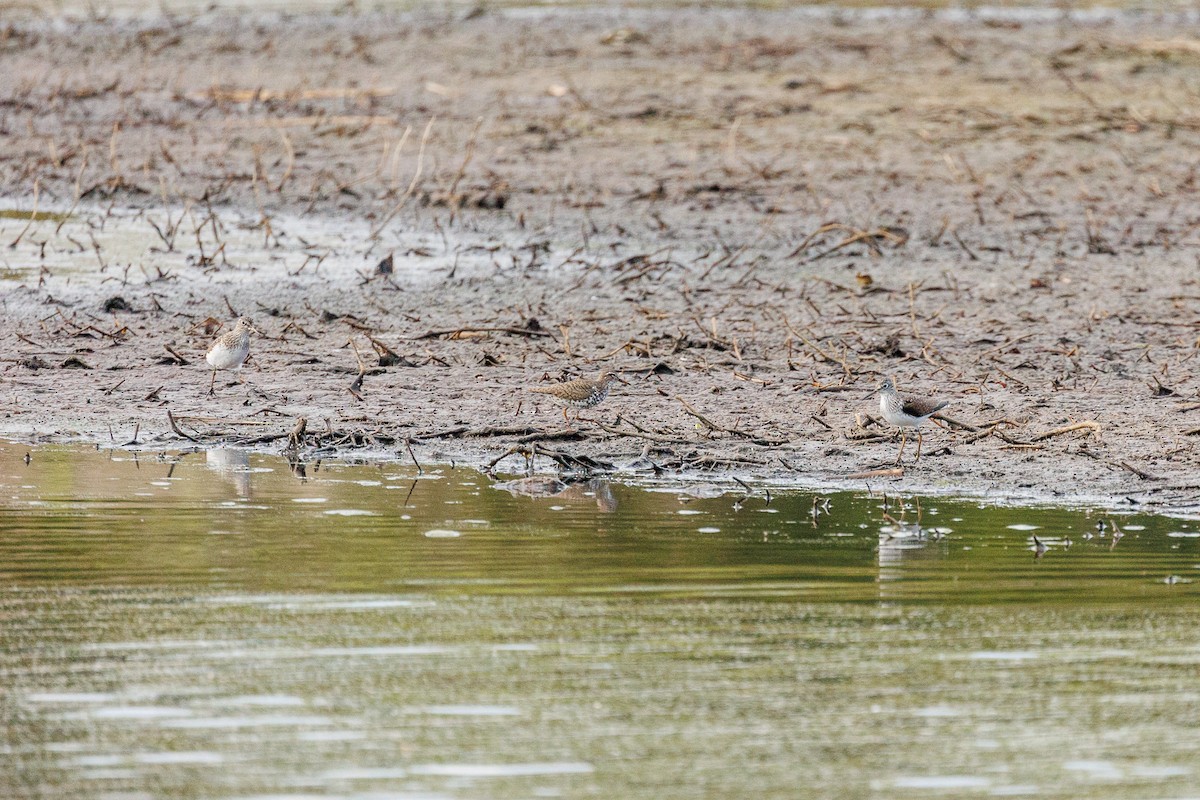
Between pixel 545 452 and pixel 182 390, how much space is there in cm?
267

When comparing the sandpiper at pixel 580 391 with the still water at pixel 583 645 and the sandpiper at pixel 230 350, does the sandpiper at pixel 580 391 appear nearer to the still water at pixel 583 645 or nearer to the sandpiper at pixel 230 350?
the still water at pixel 583 645

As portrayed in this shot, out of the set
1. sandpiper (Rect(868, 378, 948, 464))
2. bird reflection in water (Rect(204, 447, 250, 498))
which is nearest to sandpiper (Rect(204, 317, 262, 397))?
bird reflection in water (Rect(204, 447, 250, 498))

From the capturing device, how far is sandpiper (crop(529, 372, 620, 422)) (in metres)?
9.51

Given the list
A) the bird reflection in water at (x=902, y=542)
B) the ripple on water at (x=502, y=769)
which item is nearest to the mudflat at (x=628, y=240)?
the bird reflection in water at (x=902, y=542)

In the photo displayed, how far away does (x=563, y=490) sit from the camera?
27.7 ft

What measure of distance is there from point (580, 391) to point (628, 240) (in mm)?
4811

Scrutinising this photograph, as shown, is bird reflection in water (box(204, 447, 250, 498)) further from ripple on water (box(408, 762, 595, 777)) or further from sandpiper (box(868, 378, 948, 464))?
ripple on water (box(408, 762, 595, 777))

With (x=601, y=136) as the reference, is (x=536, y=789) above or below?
above

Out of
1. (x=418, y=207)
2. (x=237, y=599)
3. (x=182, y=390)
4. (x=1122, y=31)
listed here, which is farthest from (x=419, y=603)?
(x=1122, y=31)

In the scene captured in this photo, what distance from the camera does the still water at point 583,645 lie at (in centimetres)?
471

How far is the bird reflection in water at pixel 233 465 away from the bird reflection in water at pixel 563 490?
108 cm

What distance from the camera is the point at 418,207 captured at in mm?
15250

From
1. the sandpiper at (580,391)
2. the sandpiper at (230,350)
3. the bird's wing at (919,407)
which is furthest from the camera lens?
the sandpiper at (230,350)

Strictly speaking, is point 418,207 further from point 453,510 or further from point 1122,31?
point 1122,31
